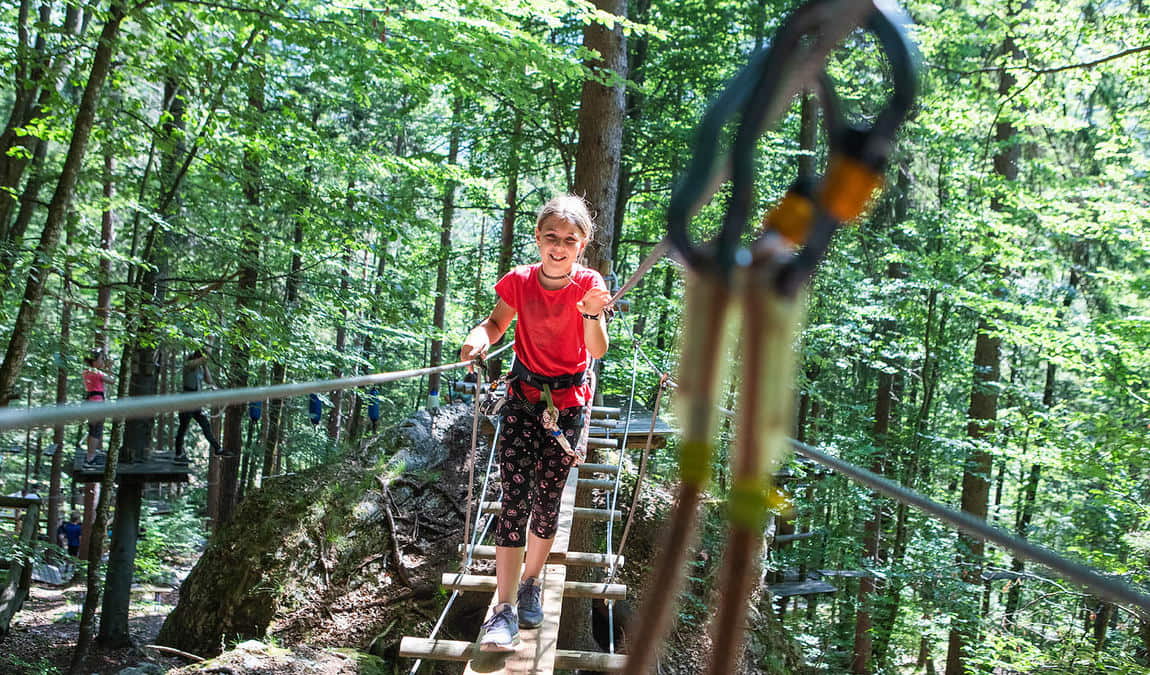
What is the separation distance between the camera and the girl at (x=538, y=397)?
8.41ft

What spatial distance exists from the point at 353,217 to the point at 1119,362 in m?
6.25

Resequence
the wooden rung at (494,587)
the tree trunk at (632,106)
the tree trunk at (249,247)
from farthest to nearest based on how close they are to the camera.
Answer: the tree trunk at (632,106), the tree trunk at (249,247), the wooden rung at (494,587)

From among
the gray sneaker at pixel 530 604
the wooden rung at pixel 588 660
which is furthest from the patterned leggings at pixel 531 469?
the wooden rung at pixel 588 660

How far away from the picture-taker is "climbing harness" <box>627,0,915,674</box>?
0.31 m

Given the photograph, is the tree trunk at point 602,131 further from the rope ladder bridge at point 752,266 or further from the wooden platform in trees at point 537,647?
the rope ladder bridge at point 752,266

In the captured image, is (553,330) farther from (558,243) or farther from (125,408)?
(125,408)

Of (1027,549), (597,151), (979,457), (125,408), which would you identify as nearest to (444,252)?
(597,151)

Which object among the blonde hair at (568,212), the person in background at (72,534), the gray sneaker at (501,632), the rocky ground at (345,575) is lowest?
the person in background at (72,534)

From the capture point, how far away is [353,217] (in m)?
6.00

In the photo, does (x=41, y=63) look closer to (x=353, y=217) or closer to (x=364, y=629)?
(x=353, y=217)

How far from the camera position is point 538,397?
264 centimetres

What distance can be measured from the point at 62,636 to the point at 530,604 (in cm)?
829

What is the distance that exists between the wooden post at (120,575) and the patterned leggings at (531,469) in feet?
20.8

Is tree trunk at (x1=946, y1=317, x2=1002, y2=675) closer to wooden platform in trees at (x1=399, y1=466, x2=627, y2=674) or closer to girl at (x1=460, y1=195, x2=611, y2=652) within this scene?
wooden platform in trees at (x1=399, y1=466, x2=627, y2=674)
